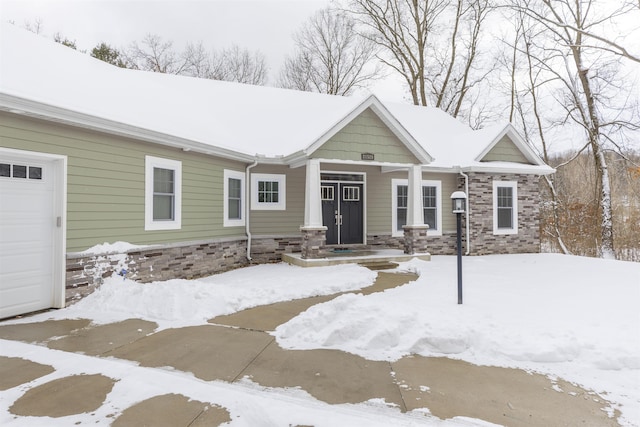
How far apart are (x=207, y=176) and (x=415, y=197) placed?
20.1 ft

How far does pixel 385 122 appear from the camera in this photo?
10.3 meters

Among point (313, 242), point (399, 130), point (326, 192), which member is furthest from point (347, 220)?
point (399, 130)

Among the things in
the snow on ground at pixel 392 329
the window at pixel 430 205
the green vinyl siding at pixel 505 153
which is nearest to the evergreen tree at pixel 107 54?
the snow on ground at pixel 392 329

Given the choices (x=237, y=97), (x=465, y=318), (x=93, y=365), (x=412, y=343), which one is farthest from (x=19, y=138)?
(x=237, y=97)

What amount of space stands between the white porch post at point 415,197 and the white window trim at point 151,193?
21.6 ft

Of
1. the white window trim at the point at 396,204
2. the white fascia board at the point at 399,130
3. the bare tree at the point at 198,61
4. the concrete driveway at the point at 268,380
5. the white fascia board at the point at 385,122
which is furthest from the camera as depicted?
the bare tree at the point at 198,61

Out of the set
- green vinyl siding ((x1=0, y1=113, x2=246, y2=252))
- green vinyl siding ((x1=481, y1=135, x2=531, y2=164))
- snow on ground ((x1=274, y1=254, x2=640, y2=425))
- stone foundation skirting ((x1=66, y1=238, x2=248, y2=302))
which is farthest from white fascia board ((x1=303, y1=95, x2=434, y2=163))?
snow on ground ((x1=274, y1=254, x2=640, y2=425))

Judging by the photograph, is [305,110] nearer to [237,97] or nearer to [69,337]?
[237,97]

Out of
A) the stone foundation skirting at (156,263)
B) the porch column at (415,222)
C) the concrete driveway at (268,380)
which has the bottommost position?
the concrete driveway at (268,380)

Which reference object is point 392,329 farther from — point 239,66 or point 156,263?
point 239,66

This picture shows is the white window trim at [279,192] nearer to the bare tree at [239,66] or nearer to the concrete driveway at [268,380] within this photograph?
the concrete driveway at [268,380]

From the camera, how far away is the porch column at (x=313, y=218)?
9.59 m

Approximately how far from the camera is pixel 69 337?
4.46 m

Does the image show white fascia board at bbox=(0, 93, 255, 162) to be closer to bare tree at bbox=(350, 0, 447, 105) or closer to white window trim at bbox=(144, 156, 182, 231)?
white window trim at bbox=(144, 156, 182, 231)
